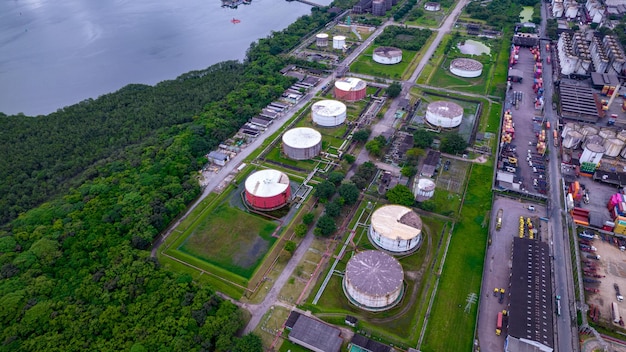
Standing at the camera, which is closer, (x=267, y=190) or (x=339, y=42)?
(x=267, y=190)

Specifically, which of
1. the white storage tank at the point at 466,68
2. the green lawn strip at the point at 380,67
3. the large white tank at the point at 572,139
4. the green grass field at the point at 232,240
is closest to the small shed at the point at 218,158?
the green grass field at the point at 232,240

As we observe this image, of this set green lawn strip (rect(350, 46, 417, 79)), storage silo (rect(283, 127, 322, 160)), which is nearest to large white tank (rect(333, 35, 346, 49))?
green lawn strip (rect(350, 46, 417, 79))

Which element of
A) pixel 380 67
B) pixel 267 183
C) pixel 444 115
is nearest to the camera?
pixel 267 183

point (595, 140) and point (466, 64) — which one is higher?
point (466, 64)

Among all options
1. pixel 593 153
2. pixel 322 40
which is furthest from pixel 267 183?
pixel 322 40

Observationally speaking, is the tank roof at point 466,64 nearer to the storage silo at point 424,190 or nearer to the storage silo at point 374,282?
the storage silo at point 424,190

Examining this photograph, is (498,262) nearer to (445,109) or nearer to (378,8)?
(445,109)

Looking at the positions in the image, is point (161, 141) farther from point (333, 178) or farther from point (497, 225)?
point (497, 225)
